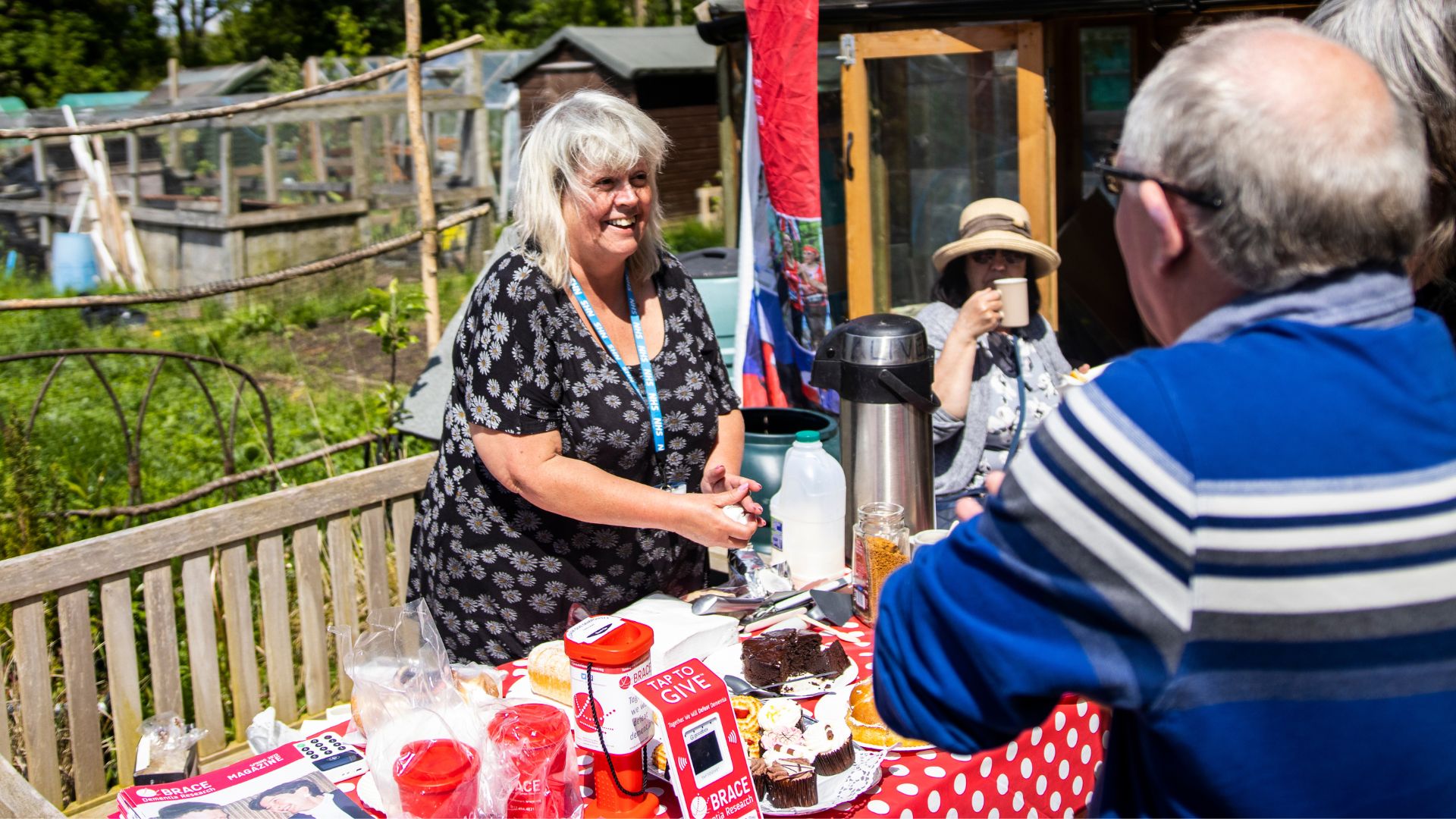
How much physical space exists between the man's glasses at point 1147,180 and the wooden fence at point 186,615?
1.86 metres

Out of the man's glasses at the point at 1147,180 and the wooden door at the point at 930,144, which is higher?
the wooden door at the point at 930,144

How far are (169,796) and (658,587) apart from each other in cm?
117

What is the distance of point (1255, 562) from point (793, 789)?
0.96 meters

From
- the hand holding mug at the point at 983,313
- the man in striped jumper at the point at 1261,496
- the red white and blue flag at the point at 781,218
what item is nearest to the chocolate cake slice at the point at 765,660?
the man in striped jumper at the point at 1261,496

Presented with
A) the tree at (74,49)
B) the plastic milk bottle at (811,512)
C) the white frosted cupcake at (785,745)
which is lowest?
the white frosted cupcake at (785,745)

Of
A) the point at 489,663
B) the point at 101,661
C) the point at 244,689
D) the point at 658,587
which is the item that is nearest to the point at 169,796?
the point at 489,663

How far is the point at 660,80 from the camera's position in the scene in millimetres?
14492

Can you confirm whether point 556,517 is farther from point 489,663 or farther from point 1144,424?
point 1144,424

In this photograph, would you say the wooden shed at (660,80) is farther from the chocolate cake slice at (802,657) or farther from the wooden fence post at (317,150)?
the chocolate cake slice at (802,657)

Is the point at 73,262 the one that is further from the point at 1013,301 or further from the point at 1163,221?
the point at 1163,221

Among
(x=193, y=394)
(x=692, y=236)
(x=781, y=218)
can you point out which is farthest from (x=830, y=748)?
(x=692, y=236)

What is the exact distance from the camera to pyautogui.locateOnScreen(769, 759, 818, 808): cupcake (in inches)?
69.2

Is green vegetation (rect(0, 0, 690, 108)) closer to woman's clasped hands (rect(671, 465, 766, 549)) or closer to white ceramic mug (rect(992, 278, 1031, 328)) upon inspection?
white ceramic mug (rect(992, 278, 1031, 328))

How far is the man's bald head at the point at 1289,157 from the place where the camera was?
3.26 ft
